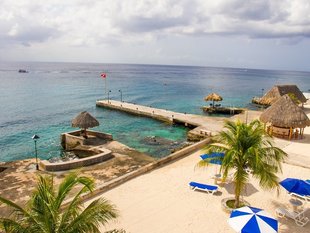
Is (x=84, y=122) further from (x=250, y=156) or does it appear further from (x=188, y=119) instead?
(x=250, y=156)

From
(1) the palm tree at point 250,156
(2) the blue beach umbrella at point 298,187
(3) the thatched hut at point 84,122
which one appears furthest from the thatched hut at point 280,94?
(1) the palm tree at point 250,156

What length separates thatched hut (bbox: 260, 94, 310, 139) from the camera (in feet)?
76.7

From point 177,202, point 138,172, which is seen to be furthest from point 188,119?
point 177,202

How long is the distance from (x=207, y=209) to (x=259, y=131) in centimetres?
438

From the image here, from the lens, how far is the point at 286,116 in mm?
23781

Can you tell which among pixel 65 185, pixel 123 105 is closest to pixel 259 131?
pixel 65 185

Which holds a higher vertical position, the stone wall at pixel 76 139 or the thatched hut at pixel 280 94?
the thatched hut at pixel 280 94

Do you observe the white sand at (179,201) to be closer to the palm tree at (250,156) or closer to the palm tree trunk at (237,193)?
the palm tree trunk at (237,193)

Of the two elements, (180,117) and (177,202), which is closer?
(177,202)

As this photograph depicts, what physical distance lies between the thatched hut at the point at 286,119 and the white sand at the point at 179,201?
653cm

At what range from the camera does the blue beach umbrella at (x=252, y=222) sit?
348 inches

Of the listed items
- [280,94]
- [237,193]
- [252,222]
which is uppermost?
[280,94]

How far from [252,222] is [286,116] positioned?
56.5 ft

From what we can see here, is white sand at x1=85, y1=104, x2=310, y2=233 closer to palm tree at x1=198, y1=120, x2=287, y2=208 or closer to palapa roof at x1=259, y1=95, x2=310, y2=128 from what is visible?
palm tree at x1=198, y1=120, x2=287, y2=208
